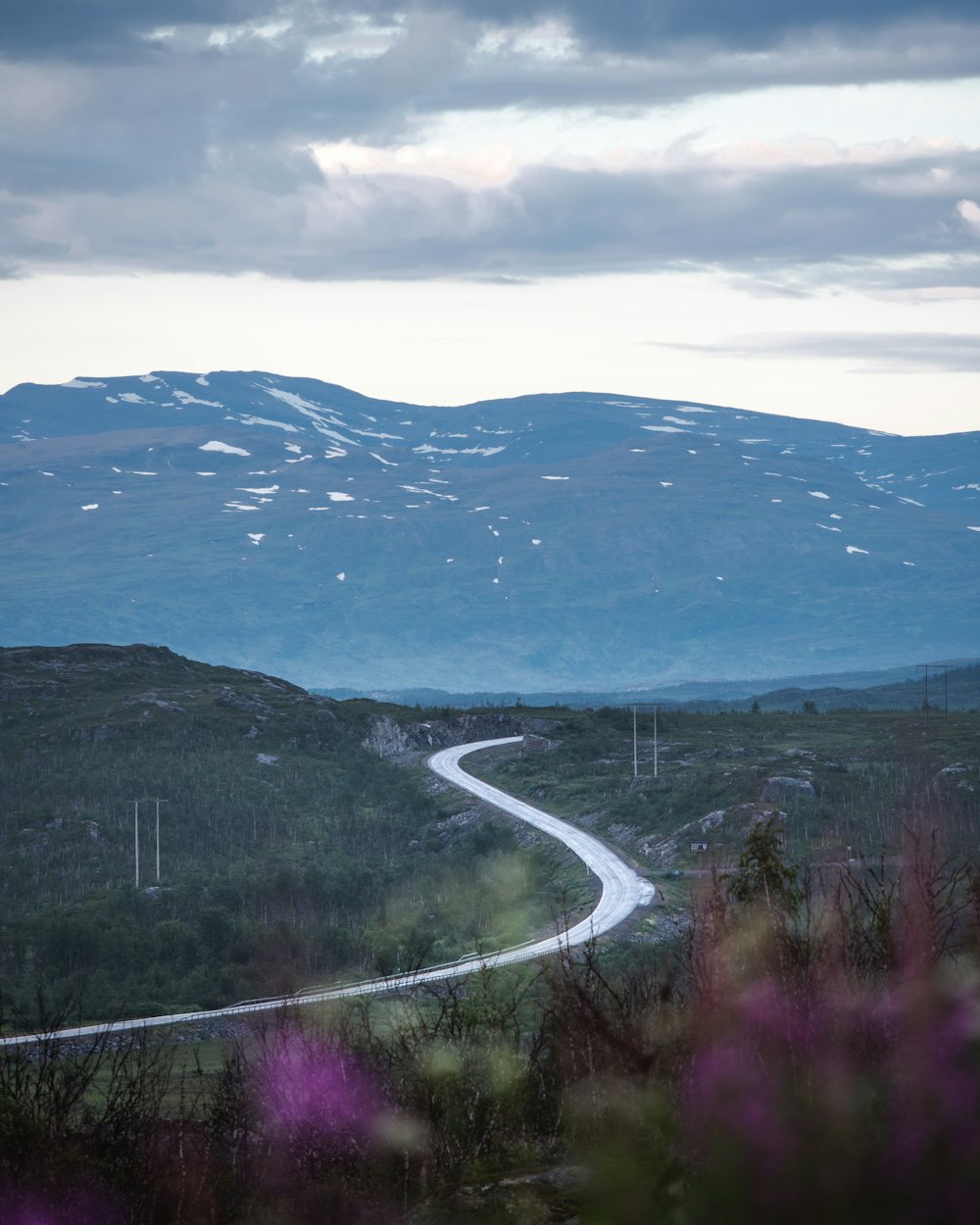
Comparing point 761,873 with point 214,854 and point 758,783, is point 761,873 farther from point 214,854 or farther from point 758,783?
point 214,854

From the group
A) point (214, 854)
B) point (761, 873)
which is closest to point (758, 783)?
point (214, 854)

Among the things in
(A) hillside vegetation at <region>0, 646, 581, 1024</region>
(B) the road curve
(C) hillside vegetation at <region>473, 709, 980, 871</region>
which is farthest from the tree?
(C) hillside vegetation at <region>473, 709, 980, 871</region>

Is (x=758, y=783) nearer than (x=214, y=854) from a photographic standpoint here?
Yes

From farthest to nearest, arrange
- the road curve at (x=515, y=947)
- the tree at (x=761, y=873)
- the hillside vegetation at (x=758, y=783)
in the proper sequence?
the hillside vegetation at (x=758, y=783) < the road curve at (x=515, y=947) < the tree at (x=761, y=873)

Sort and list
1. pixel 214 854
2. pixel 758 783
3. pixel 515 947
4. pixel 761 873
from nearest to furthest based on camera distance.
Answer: pixel 761 873, pixel 515 947, pixel 758 783, pixel 214 854

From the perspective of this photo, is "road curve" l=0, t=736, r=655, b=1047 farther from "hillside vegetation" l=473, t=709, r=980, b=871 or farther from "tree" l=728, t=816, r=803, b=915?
"tree" l=728, t=816, r=803, b=915

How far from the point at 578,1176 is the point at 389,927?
168ft

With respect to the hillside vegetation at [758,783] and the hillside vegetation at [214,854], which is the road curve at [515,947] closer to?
the hillside vegetation at [214,854]

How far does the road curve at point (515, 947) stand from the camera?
4567cm

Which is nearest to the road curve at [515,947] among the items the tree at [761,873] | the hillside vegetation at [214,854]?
the hillside vegetation at [214,854]

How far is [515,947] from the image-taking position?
189 feet

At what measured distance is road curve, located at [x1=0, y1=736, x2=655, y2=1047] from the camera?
45666 mm

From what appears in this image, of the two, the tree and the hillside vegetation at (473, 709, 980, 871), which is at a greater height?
the tree

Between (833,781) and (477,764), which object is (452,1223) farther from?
(477,764)
